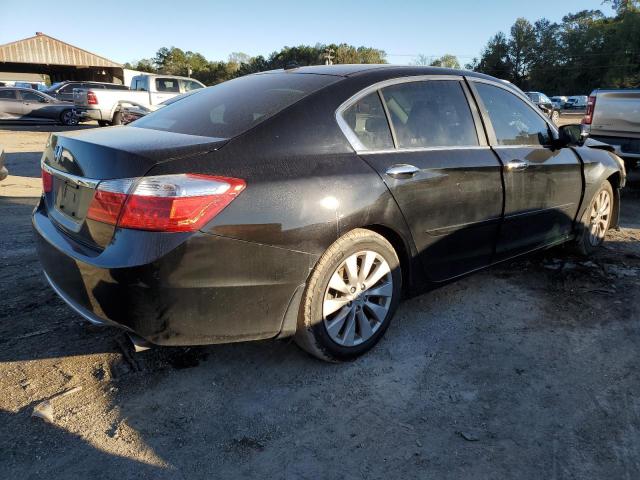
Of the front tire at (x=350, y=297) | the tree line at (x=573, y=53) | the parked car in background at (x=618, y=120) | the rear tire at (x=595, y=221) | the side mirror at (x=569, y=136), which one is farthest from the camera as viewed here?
the tree line at (x=573, y=53)

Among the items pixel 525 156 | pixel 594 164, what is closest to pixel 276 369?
pixel 525 156

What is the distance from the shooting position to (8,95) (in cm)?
1872

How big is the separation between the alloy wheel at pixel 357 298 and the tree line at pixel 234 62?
69.3m

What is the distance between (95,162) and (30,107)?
784 inches

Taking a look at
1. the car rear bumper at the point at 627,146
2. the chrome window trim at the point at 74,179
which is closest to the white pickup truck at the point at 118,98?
the car rear bumper at the point at 627,146

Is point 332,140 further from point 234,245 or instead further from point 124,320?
point 124,320

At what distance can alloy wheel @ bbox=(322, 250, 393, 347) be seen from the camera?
277 centimetres

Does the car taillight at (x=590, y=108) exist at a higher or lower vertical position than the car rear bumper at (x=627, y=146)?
higher

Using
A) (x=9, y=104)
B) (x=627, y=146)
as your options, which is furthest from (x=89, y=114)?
(x=627, y=146)

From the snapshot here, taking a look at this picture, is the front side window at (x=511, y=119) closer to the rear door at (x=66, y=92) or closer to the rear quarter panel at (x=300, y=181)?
the rear quarter panel at (x=300, y=181)

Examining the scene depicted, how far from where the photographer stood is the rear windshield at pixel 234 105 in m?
2.66

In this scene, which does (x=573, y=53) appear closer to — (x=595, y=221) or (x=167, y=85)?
(x=167, y=85)

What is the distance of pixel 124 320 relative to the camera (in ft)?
7.43

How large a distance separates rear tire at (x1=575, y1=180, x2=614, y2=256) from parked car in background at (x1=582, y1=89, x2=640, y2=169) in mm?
3348
